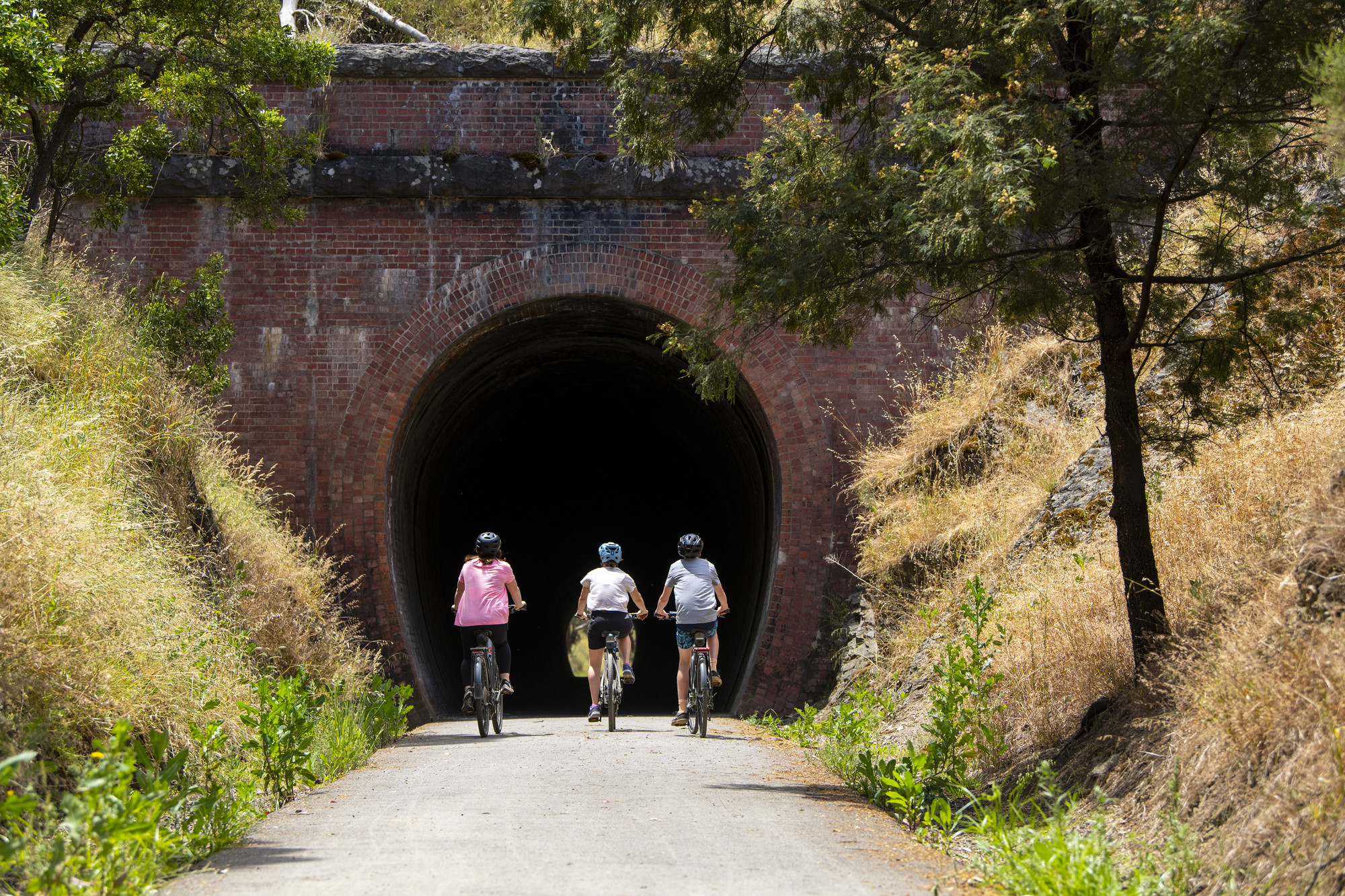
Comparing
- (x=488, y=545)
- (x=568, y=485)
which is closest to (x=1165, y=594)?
(x=488, y=545)

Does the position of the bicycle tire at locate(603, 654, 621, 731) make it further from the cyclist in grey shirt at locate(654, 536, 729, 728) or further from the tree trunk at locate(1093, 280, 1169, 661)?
the tree trunk at locate(1093, 280, 1169, 661)

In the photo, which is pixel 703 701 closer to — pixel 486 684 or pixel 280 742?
pixel 486 684

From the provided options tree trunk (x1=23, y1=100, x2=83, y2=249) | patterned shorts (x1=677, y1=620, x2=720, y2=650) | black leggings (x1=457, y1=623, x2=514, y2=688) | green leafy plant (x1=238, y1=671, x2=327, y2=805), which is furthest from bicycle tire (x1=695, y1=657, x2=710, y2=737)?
tree trunk (x1=23, y1=100, x2=83, y2=249)

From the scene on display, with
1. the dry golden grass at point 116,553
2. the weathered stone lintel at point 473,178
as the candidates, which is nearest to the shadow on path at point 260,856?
the dry golden grass at point 116,553

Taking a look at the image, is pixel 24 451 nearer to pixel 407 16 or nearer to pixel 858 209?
pixel 858 209

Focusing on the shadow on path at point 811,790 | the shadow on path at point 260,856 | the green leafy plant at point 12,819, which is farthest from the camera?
the shadow on path at point 811,790

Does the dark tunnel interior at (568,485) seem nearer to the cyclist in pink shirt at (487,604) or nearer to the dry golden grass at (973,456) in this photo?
the dry golden grass at (973,456)

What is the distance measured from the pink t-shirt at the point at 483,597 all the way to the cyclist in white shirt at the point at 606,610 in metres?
0.71

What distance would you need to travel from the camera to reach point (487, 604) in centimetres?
1082

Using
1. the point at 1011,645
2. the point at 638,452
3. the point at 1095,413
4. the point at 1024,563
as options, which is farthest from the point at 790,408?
the point at 638,452

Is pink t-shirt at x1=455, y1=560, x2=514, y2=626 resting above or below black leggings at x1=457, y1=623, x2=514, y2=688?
above

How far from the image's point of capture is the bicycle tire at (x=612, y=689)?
1088 centimetres

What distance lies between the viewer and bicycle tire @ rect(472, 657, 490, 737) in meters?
10.5

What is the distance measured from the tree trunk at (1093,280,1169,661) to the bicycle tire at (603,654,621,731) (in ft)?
17.5
